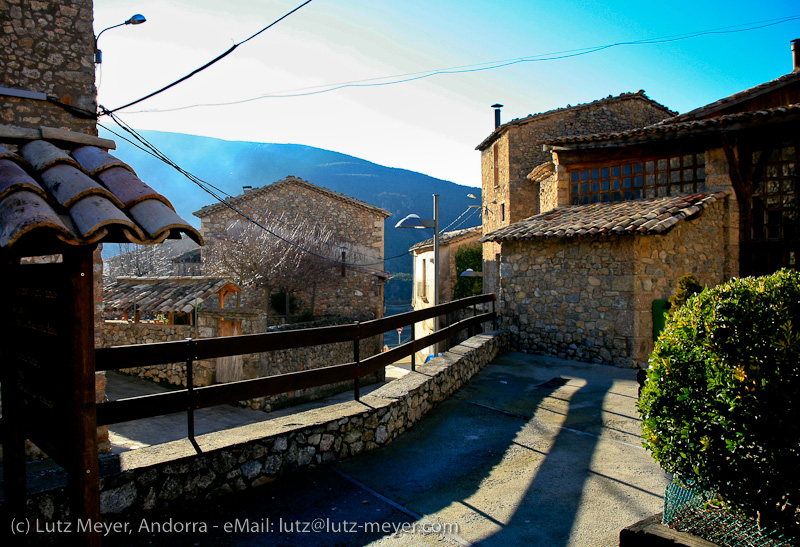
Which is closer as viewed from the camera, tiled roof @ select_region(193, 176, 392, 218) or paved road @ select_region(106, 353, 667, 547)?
paved road @ select_region(106, 353, 667, 547)

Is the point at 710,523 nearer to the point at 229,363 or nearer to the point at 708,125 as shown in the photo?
the point at 708,125

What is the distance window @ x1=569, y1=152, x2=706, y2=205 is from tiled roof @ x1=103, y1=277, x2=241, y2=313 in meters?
9.39

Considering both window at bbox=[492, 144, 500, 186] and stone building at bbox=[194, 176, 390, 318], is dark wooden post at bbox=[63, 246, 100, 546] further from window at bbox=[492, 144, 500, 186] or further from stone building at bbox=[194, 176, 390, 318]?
window at bbox=[492, 144, 500, 186]

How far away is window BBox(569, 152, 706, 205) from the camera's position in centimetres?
1117

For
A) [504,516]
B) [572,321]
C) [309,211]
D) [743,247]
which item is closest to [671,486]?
[504,516]

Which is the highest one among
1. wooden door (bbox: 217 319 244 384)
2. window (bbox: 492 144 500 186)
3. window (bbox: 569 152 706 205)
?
window (bbox: 492 144 500 186)

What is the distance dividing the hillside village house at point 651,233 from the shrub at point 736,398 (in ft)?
21.3

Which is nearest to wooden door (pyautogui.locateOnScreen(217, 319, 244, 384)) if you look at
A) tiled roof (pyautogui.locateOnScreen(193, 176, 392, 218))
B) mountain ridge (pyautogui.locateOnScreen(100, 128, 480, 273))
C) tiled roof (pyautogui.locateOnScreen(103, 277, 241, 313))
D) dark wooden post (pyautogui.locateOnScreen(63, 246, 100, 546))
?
tiled roof (pyautogui.locateOnScreen(103, 277, 241, 313))

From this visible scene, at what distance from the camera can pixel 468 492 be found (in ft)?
13.5

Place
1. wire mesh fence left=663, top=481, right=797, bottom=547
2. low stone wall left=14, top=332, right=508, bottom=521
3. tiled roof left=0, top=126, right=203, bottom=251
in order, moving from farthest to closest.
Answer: low stone wall left=14, top=332, right=508, bottom=521 < wire mesh fence left=663, top=481, right=797, bottom=547 < tiled roof left=0, top=126, right=203, bottom=251

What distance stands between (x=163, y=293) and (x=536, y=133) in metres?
14.5

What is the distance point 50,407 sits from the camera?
242 centimetres

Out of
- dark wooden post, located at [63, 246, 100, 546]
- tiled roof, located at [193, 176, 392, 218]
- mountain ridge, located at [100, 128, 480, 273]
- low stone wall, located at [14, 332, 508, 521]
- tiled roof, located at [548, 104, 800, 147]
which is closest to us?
dark wooden post, located at [63, 246, 100, 546]

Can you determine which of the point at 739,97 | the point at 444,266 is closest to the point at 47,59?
the point at 739,97
